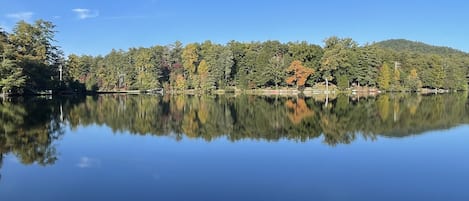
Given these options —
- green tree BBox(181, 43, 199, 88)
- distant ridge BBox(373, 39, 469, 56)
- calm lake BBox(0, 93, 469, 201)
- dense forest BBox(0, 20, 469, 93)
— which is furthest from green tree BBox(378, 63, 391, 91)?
distant ridge BBox(373, 39, 469, 56)

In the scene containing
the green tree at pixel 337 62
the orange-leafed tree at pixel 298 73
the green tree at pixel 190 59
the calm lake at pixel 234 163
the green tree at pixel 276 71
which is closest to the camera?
the calm lake at pixel 234 163

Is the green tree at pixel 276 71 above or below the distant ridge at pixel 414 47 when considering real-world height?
below

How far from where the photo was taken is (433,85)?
86.9 metres

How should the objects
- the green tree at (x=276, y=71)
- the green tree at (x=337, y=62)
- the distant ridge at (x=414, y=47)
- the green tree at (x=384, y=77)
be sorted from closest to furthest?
the green tree at (x=337, y=62) → the green tree at (x=276, y=71) → the green tree at (x=384, y=77) → the distant ridge at (x=414, y=47)

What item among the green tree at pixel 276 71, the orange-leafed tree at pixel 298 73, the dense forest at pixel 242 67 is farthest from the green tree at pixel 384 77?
the green tree at pixel 276 71

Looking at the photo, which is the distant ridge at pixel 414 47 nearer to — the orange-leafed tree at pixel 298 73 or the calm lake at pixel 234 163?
the orange-leafed tree at pixel 298 73

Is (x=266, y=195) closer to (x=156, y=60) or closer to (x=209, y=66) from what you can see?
(x=209, y=66)

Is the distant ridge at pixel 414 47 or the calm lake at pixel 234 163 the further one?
the distant ridge at pixel 414 47

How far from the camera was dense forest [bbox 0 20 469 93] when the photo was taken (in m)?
61.5

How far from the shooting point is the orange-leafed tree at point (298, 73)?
70631mm

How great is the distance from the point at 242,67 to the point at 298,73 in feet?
40.4

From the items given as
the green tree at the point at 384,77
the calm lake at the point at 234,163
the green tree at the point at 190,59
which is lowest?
the calm lake at the point at 234,163

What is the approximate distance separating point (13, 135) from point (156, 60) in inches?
3045

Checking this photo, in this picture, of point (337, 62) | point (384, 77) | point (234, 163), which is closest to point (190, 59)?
point (337, 62)
